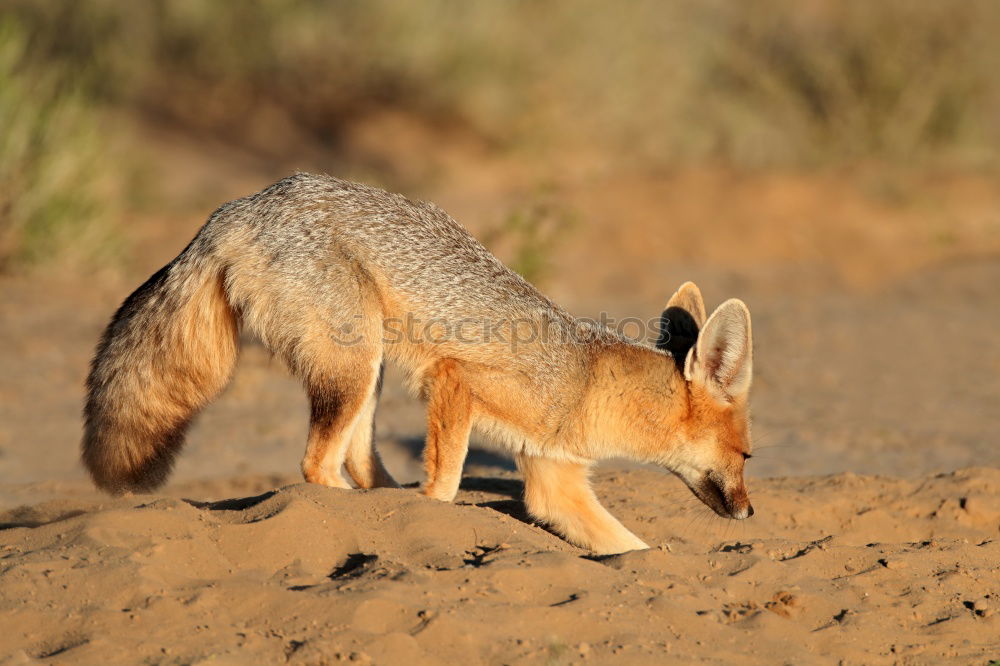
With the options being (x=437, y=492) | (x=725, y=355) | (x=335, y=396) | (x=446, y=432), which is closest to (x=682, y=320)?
(x=725, y=355)

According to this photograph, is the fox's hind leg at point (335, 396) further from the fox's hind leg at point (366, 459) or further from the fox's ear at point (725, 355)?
the fox's ear at point (725, 355)

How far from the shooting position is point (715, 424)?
605cm

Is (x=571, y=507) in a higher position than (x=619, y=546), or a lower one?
higher

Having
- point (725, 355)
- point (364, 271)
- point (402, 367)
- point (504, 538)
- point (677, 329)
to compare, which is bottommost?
point (504, 538)

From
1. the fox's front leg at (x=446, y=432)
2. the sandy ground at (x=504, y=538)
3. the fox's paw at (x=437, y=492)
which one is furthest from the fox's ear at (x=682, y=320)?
the fox's paw at (x=437, y=492)

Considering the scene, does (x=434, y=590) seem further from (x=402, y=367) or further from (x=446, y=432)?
(x=402, y=367)

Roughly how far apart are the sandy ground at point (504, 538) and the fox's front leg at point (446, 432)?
421 millimetres

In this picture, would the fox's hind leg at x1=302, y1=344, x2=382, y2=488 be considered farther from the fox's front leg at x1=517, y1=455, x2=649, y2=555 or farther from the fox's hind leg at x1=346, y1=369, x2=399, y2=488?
the fox's front leg at x1=517, y1=455, x2=649, y2=555

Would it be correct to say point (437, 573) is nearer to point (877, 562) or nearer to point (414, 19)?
point (877, 562)

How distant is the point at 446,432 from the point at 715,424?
4.93 feet

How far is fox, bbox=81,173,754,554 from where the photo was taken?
19.2 ft

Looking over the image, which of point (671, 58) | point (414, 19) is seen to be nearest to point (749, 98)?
point (671, 58)

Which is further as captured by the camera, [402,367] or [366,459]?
[366,459]

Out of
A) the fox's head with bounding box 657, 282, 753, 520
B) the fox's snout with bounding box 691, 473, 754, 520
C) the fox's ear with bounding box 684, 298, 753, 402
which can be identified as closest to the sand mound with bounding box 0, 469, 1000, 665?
the fox's snout with bounding box 691, 473, 754, 520
